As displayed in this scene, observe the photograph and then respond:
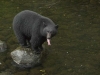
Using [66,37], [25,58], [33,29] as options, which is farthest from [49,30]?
[66,37]

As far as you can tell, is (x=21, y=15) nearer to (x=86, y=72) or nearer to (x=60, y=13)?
(x=86, y=72)

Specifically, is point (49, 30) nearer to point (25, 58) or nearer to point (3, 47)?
point (25, 58)

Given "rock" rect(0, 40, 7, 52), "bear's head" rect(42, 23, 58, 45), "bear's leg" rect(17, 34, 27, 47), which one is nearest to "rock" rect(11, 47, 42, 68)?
"bear's leg" rect(17, 34, 27, 47)

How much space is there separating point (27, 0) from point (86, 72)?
33.0ft

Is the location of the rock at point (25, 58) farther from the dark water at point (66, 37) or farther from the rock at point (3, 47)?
the rock at point (3, 47)

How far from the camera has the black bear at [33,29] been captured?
9.05 m

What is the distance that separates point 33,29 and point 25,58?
1209 mm

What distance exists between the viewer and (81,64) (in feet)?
32.8

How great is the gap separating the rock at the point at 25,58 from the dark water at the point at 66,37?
9.8 inches

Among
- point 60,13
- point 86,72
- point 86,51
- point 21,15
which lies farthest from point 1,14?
point 86,72

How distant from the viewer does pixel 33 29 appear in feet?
31.4

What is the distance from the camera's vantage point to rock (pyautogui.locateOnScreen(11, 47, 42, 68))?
9.95 meters

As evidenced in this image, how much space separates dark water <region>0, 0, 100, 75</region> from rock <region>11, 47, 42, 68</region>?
249 mm

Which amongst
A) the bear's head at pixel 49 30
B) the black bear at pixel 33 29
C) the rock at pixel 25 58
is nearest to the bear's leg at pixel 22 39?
the black bear at pixel 33 29
